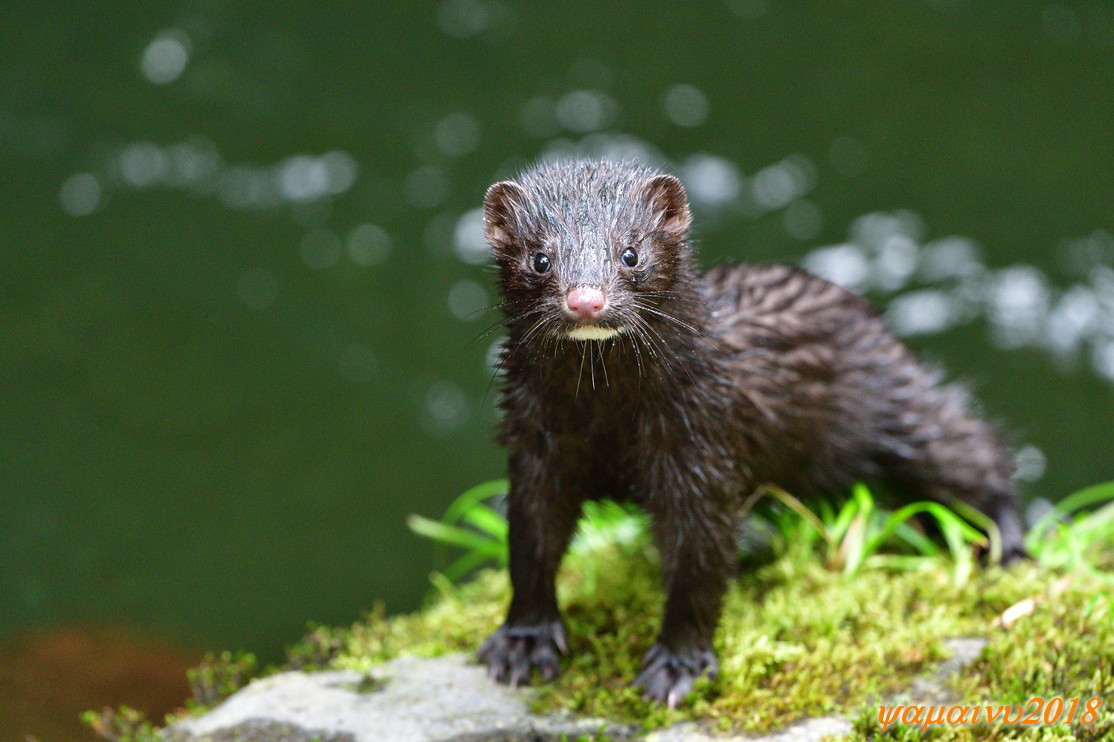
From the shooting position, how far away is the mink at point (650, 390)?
3.96 m

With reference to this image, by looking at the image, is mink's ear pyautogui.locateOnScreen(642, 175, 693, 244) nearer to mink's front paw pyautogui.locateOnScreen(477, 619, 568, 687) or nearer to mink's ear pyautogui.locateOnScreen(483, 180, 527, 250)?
mink's ear pyautogui.locateOnScreen(483, 180, 527, 250)

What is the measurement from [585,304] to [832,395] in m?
2.22

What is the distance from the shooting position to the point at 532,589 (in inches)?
185

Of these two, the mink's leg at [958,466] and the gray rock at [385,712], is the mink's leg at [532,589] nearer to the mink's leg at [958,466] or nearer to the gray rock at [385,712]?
the gray rock at [385,712]

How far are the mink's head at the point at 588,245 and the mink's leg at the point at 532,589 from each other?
90cm

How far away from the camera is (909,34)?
968 centimetres

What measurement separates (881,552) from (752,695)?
204 cm

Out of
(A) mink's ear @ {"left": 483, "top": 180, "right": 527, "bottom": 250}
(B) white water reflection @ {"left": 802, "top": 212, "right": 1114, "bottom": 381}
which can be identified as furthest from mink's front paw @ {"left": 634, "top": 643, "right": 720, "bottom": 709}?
(B) white water reflection @ {"left": 802, "top": 212, "right": 1114, "bottom": 381}

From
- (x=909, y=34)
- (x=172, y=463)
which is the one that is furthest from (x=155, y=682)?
(x=909, y=34)

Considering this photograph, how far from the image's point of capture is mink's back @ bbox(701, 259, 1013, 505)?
4910 millimetres

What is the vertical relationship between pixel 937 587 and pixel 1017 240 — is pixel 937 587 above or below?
below

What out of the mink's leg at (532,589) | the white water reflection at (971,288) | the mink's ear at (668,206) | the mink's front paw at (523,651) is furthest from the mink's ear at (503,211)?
the white water reflection at (971,288)

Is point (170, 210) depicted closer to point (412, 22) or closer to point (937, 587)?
A: point (412, 22)

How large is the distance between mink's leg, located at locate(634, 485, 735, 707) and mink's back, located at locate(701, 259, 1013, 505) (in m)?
0.56
